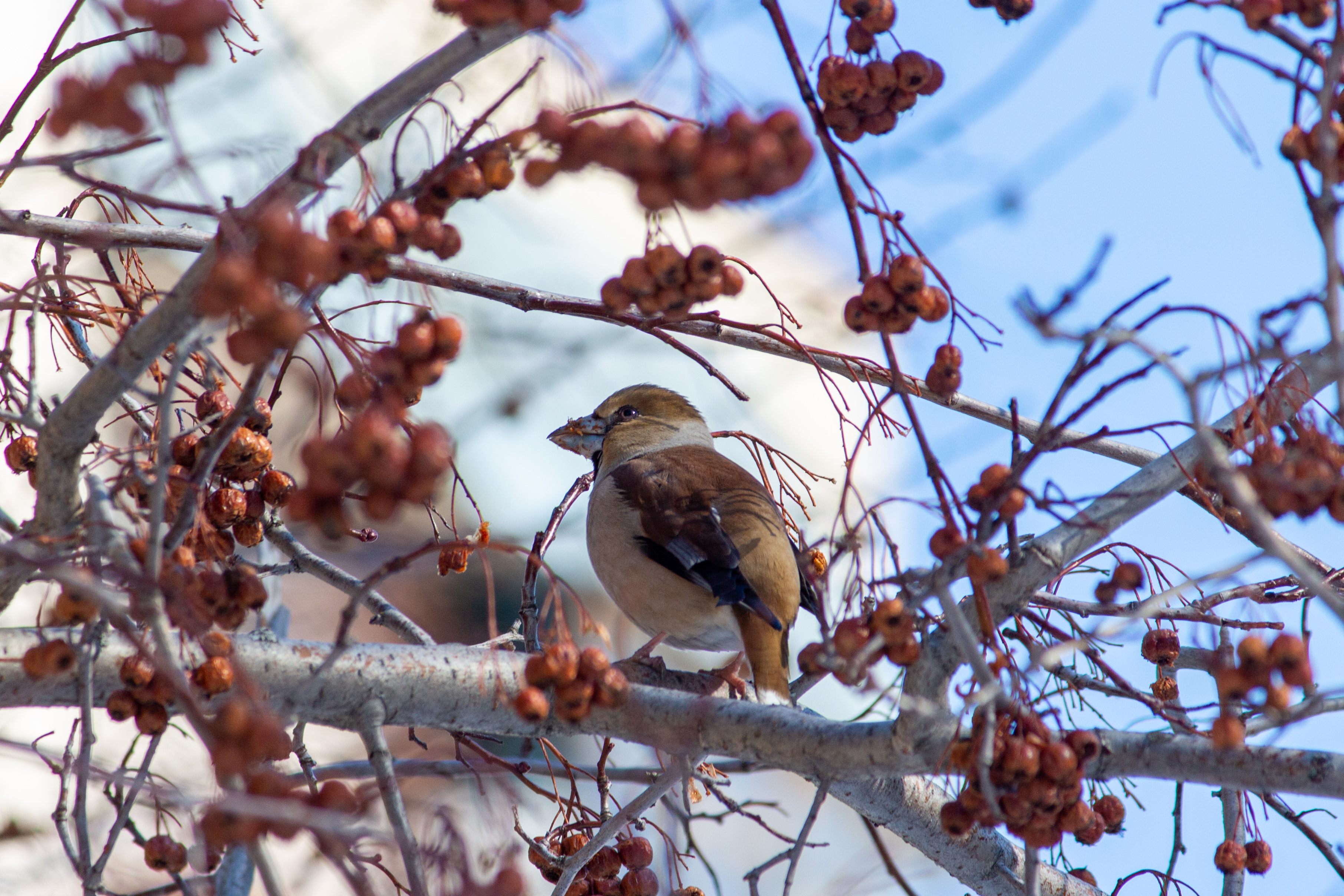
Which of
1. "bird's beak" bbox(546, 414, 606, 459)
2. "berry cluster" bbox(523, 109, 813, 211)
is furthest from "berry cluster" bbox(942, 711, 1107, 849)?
"bird's beak" bbox(546, 414, 606, 459)

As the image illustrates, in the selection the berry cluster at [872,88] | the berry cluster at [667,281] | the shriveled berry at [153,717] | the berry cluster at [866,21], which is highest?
the berry cluster at [866,21]

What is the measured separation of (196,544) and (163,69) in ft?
3.73

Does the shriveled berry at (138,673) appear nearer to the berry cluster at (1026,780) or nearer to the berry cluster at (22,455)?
the berry cluster at (22,455)

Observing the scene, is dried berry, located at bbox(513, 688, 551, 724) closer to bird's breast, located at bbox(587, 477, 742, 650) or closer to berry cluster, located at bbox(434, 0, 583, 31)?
berry cluster, located at bbox(434, 0, 583, 31)

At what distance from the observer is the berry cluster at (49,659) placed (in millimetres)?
2312

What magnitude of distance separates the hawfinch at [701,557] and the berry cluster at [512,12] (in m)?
2.49

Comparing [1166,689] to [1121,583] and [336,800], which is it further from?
[336,800]

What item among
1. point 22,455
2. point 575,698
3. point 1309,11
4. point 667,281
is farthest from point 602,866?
point 1309,11

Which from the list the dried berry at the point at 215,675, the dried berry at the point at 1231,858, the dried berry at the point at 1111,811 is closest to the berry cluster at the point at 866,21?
the dried berry at the point at 215,675

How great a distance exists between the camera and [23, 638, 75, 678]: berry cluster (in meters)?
2.31

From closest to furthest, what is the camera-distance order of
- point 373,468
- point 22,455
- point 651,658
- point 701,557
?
point 373,468 → point 22,455 → point 651,658 → point 701,557

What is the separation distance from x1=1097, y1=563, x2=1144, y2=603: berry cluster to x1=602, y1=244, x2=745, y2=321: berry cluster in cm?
132

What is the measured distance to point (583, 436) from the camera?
19.6 feet

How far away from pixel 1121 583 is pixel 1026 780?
88 centimetres
